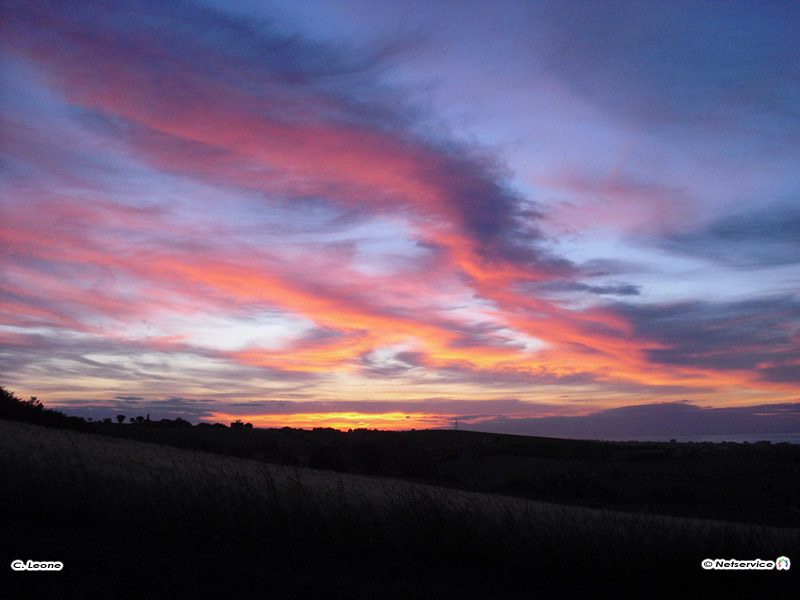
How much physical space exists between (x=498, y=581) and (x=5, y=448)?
467 inches

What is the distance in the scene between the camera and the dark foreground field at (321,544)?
7281 mm

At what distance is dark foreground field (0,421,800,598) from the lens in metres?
7.28

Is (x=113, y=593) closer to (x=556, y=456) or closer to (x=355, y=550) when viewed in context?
(x=355, y=550)

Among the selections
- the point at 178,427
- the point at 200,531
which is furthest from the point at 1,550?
the point at 178,427

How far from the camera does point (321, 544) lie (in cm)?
931

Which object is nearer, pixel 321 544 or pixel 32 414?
pixel 321 544

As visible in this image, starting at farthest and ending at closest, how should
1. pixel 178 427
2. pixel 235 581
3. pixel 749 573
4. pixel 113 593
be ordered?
pixel 178 427
pixel 749 573
pixel 235 581
pixel 113 593

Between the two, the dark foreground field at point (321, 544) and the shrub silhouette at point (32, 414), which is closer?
the dark foreground field at point (321, 544)

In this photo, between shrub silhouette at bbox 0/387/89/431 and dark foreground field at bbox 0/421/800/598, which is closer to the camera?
dark foreground field at bbox 0/421/800/598

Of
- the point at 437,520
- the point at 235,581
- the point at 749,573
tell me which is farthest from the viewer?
the point at 437,520

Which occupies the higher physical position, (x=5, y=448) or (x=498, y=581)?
(x=5, y=448)

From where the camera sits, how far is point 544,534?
A: 9453mm

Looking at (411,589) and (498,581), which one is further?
(498,581)

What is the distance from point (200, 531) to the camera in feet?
31.1
